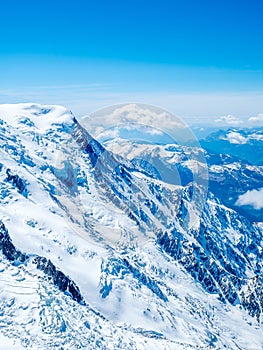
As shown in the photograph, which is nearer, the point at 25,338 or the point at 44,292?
the point at 25,338

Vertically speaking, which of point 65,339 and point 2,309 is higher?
point 2,309

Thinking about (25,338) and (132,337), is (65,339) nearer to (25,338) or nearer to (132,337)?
(25,338)

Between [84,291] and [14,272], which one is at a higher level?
[14,272]

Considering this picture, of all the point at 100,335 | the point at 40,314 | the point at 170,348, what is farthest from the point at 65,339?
the point at 170,348

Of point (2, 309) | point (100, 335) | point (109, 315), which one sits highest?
point (2, 309)

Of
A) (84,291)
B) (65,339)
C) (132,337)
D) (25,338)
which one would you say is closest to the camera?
(25,338)

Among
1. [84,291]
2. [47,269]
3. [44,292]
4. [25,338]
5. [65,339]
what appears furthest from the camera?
[84,291]

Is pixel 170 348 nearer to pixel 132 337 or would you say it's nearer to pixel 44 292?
pixel 132 337

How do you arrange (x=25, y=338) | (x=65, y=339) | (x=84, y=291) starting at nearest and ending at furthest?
(x=25, y=338) → (x=65, y=339) → (x=84, y=291)

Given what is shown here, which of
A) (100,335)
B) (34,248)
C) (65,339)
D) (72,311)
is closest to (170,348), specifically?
(100,335)

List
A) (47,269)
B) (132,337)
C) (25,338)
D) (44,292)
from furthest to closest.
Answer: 1. (47,269)
2. (132,337)
3. (44,292)
4. (25,338)
